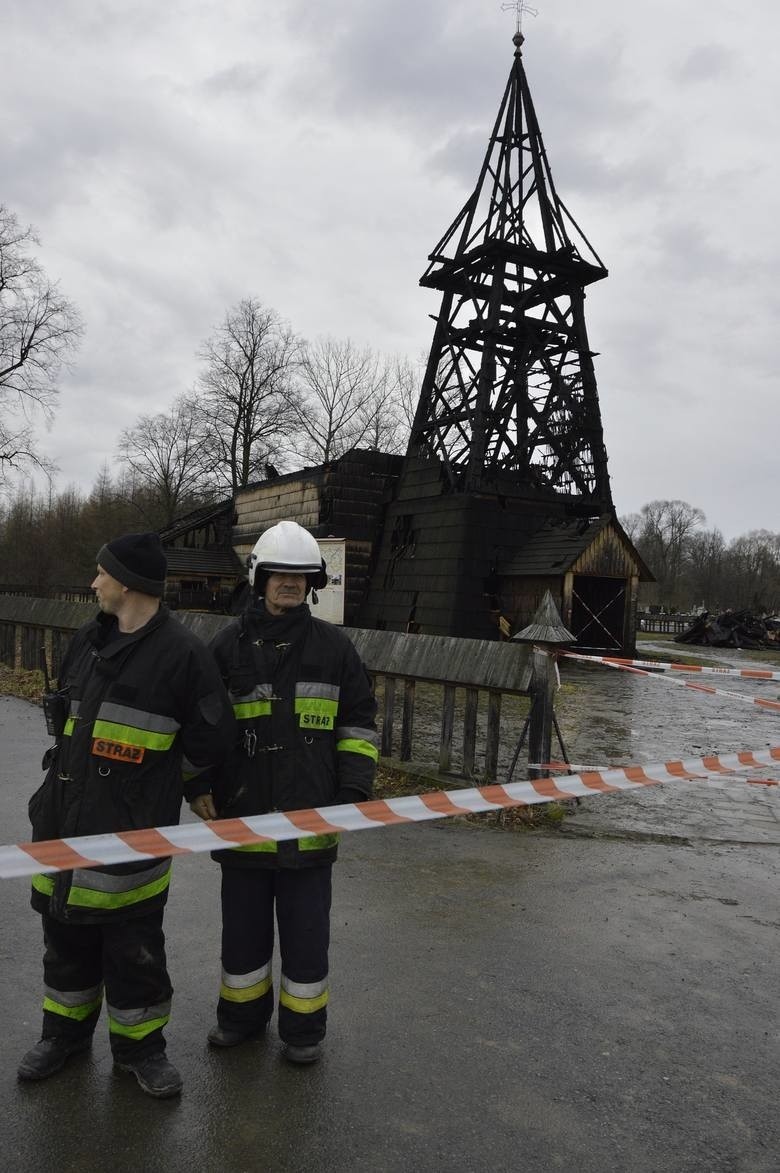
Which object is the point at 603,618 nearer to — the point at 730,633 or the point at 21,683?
the point at 730,633

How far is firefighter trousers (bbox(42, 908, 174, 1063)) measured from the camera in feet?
9.89

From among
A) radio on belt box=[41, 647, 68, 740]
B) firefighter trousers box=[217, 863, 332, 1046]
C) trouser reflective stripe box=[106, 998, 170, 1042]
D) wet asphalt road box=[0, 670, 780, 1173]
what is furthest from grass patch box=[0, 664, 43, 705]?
trouser reflective stripe box=[106, 998, 170, 1042]

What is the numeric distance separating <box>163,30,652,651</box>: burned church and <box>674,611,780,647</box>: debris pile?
1366 centimetres

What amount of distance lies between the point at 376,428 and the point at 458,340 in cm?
2916

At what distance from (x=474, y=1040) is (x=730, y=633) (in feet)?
123

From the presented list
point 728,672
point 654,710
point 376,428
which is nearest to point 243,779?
point 728,672

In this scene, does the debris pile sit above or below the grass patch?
above

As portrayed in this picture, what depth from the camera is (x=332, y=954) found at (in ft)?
13.4

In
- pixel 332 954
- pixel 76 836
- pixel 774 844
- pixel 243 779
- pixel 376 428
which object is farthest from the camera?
pixel 376 428

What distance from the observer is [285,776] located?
338 centimetres

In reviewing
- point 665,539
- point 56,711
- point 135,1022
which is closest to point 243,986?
point 135,1022

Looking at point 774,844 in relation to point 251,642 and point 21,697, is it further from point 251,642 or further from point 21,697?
point 21,697

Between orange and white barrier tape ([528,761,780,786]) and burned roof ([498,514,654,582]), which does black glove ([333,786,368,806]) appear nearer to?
orange and white barrier tape ([528,761,780,786])

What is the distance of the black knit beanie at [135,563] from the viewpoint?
3203mm
